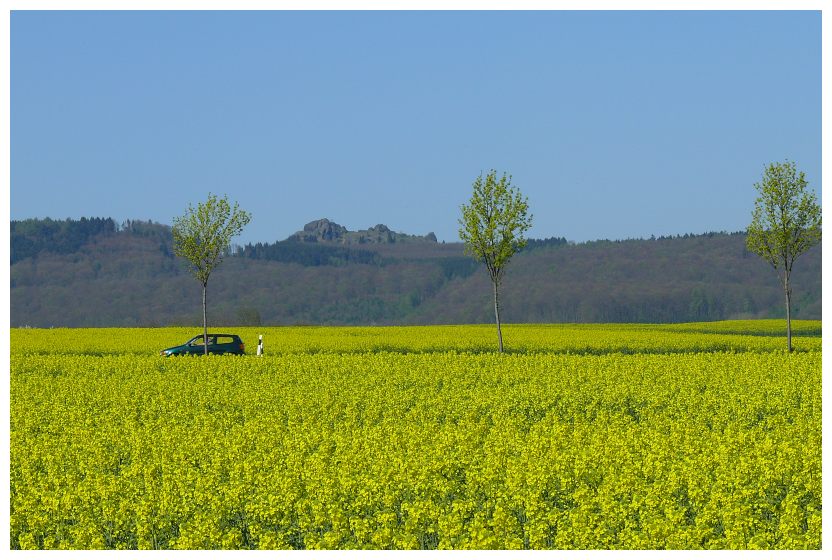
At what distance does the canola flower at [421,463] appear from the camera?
12297 mm

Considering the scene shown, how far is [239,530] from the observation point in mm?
12766

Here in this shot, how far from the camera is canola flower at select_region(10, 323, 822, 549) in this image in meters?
12.3

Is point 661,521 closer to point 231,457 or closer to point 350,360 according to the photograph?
point 231,457

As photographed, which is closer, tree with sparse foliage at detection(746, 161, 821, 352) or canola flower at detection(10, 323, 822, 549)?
canola flower at detection(10, 323, 822, 549)

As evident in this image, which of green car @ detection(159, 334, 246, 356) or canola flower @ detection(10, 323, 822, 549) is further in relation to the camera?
green car @ detection(159, 334, 246, 356)

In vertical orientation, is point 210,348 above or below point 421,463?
above

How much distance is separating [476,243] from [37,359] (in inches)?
786

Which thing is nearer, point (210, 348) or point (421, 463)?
point (421, 463)

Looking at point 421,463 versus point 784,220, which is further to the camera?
point 784,220

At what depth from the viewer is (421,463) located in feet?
49.8

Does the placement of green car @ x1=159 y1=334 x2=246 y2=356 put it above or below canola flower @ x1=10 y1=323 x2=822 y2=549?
above

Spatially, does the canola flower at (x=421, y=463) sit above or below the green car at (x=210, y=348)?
below

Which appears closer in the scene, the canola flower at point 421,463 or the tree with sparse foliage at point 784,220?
the canola flower at point 421,463

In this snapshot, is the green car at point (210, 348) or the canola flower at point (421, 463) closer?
Answer: the canola flower at point (421, 463)
